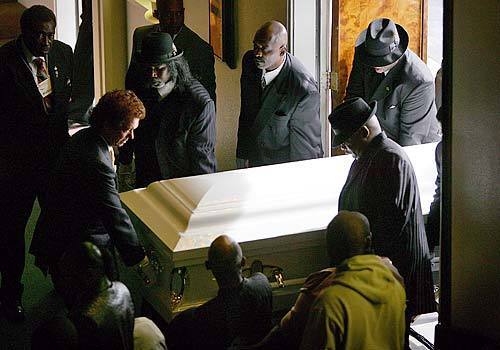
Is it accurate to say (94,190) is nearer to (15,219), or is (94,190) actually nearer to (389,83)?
(15,219)

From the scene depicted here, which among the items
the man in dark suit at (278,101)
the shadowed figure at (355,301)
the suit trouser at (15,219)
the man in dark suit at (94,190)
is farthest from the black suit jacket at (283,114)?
the shadowed figure at (355,301)

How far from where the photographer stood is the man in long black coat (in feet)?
17.4

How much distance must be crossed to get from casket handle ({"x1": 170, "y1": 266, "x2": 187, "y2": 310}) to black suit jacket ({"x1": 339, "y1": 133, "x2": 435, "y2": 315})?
77cm

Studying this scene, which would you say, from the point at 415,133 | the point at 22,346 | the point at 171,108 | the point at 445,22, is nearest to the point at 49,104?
the point at 171,108

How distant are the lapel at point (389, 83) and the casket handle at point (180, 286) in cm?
178

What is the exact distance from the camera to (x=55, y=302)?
254 inches

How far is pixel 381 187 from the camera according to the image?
208 inches

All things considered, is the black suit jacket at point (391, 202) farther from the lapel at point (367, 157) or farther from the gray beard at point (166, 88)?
the gray beard at point (166, 88)

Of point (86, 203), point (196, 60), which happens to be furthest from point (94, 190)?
point (196, 60)

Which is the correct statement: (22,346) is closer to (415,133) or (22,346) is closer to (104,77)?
(415,133)

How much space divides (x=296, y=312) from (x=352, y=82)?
2520 mm

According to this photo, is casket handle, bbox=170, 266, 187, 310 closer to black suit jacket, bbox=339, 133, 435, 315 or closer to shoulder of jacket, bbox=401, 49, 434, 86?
black suit jacket, bbox=339, 133, 435, 315

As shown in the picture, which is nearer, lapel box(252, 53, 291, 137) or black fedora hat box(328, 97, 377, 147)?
black fedora hat box(328, 97, 377, 147)

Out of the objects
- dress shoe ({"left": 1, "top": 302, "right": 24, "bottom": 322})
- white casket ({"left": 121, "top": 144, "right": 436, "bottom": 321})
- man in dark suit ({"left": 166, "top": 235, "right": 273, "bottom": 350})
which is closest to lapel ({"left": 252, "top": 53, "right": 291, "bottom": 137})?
white casket ({"left": 121, "top": 144, "right": 436, "bottom": 321})
